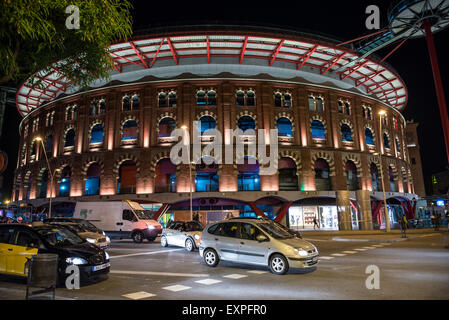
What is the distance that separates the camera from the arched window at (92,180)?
1304 inches

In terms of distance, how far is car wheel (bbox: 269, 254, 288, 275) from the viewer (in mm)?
8945

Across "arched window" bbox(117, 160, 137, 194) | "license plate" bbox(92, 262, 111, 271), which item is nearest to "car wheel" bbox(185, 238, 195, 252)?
"license plate" bbox(92, 262, 111, 271)

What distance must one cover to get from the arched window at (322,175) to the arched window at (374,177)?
710 centimetres

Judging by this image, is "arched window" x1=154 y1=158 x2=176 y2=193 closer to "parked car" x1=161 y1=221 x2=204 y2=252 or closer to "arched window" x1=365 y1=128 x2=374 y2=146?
"parked car" x1=161 y1=221 x2=204 y2=252

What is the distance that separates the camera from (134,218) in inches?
811

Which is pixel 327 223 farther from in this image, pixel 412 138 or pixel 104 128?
pixel 412 138

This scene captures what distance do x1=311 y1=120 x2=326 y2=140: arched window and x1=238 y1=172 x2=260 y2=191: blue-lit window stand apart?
8521 mm

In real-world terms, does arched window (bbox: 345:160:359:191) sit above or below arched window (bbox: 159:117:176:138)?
below

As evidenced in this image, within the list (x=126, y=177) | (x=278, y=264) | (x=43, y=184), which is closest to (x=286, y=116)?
(x=126, y=177)

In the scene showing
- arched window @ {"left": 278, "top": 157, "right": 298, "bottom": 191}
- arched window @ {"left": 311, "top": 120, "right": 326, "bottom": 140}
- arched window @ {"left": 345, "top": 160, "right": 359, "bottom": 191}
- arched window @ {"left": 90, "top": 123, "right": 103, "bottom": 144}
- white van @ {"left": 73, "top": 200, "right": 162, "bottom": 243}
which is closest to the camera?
white van @ {"left": 73, "top": 200, "right": 162, "bottom": 243}

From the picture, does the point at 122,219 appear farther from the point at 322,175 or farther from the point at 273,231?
the point at 322,175

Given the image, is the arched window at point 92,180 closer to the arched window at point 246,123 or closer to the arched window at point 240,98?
Result: the arched window at point 246,123

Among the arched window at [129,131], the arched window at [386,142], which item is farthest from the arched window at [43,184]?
the arched window at [386,142]
